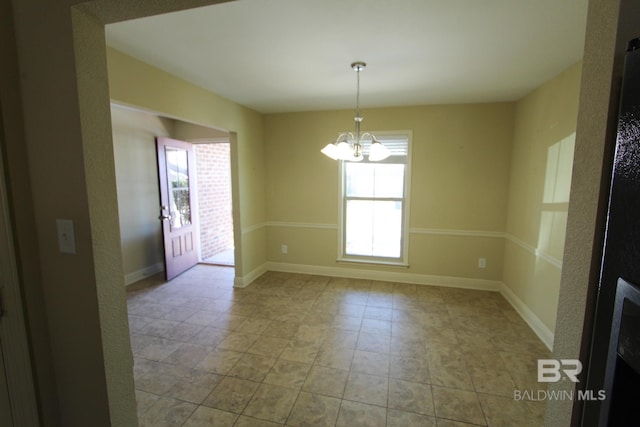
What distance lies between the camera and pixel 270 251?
14.9ft

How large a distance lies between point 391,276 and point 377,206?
1.05 m

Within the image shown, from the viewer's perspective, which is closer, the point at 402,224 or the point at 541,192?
the point at 541,192

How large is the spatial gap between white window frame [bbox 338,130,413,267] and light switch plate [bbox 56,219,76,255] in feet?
10.9

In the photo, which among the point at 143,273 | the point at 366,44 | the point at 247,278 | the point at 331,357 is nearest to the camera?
the point at 366,44

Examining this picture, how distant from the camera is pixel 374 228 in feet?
13.7

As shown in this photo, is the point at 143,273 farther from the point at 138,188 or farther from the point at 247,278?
the point at 247,278

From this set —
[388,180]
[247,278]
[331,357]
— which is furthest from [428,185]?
[247,278]

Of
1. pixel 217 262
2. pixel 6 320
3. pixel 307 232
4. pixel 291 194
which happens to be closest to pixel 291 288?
pixel 307 232

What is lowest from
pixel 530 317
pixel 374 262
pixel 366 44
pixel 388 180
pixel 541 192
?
pixel 530 317

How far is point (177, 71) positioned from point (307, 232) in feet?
8.67

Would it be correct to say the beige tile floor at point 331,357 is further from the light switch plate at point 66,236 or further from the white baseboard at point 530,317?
the light switch plate at point 66,236

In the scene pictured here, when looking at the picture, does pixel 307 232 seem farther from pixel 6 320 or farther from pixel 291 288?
pixel 6 320

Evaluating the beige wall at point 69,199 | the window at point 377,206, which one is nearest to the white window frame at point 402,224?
the window at point 377,206

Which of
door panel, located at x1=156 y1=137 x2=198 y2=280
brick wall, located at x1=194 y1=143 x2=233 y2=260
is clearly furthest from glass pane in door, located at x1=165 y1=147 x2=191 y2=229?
brick wall, located at x1=194 y1=143 x2=233 y2=260
